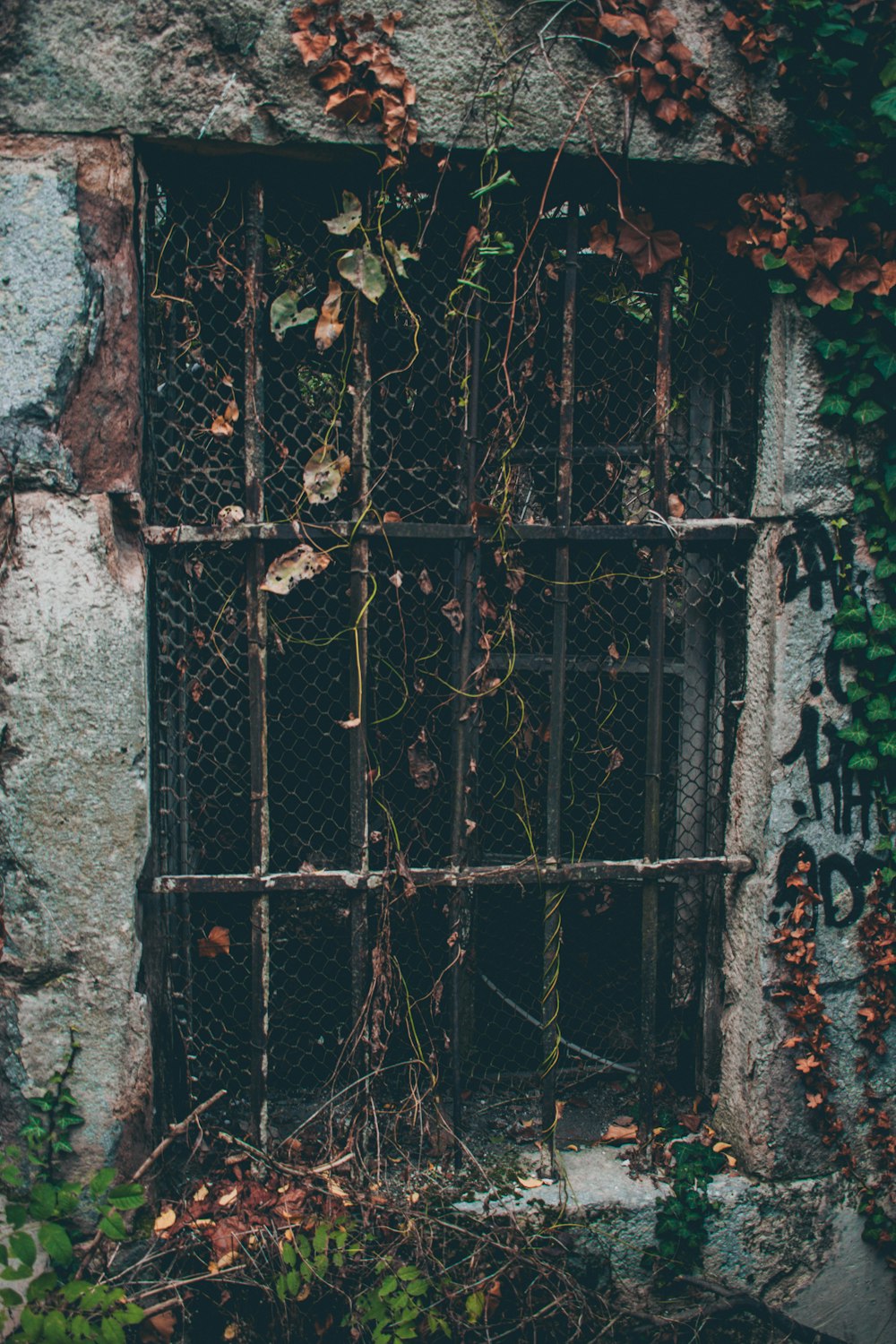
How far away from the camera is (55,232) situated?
194 centimetres

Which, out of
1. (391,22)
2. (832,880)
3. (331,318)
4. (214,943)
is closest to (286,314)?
(331,318)

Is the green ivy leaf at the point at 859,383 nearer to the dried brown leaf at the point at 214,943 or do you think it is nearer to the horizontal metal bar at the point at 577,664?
the horizontal metal bar at the point at 577,664

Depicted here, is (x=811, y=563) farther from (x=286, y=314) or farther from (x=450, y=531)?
(x=286, y=314)

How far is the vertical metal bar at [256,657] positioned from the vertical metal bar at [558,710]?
2.41 feet

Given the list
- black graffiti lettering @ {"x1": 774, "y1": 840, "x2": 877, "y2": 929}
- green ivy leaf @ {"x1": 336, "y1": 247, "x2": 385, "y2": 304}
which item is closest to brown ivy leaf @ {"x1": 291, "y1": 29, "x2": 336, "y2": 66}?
green ivy leaf @ {"x1": 336, "y1": 247, "x2": 385, "y2": 304}

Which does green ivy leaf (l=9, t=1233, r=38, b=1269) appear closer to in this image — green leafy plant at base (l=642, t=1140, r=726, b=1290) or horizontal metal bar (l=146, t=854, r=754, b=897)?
horizontal metal bar (l=146, t=854, r=754, b=897)

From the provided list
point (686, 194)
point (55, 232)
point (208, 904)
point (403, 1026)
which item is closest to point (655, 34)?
point (686, 194)

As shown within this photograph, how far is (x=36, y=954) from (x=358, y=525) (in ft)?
4.22

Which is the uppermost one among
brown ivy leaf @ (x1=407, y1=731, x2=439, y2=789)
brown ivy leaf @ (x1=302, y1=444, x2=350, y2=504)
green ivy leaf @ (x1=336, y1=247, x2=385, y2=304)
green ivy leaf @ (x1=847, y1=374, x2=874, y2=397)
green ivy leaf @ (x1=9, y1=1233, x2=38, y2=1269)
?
green ivy leaf @ (x1=336, y1=247, x2=385, y2=304)

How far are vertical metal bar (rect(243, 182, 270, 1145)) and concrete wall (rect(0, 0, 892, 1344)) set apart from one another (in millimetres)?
255

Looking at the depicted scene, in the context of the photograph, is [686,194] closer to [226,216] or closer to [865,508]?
[865,508]

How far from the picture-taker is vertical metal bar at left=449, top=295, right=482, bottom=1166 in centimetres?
215

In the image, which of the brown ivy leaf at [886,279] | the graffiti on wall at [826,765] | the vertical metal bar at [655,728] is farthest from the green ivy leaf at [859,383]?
the vertical metal bar at [655,728]

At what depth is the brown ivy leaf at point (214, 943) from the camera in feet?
7.29
